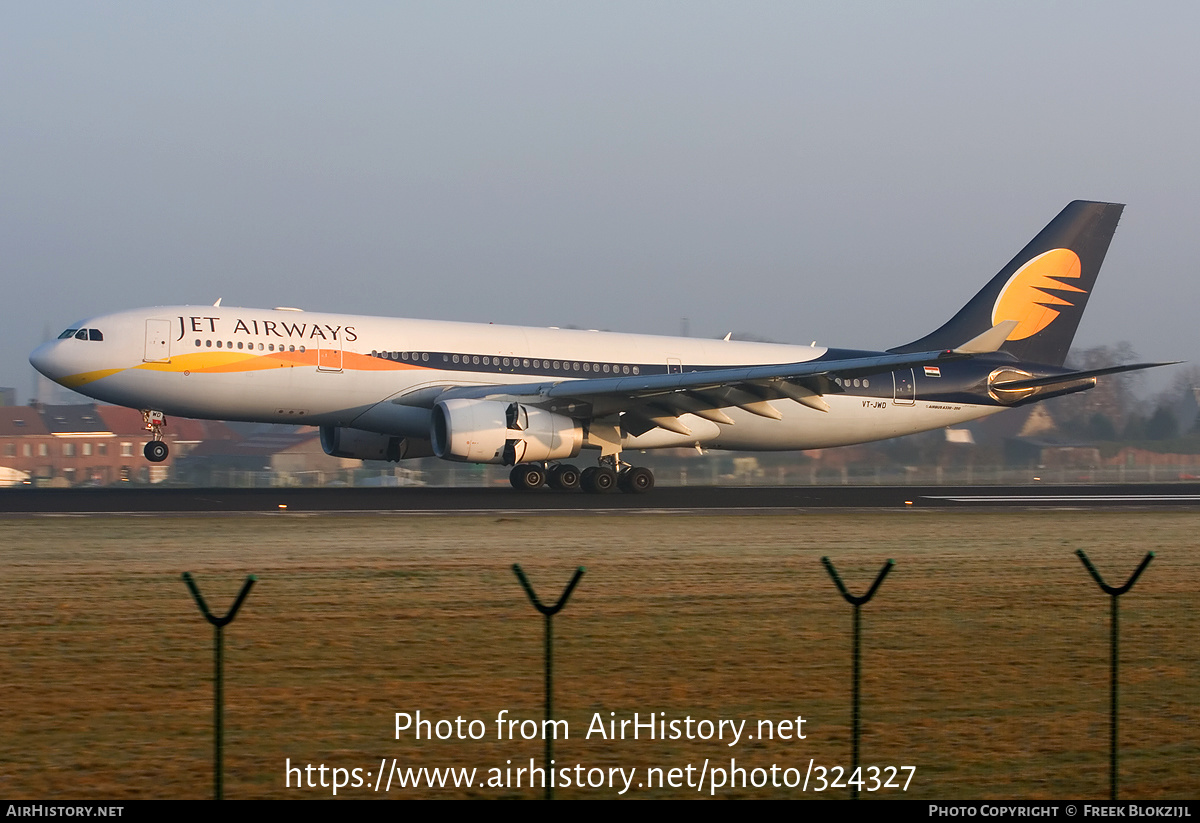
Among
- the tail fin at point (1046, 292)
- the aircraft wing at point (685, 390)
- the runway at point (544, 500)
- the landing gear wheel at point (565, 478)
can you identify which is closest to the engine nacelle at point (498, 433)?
the aircraft wing at point (685, 390)

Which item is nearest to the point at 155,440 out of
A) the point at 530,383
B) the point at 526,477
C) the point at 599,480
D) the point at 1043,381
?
the point at 526,477

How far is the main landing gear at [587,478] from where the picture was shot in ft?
104

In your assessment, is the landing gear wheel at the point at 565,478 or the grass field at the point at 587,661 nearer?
the grass field at the point at 587,661

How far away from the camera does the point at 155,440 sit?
2964 centimetres

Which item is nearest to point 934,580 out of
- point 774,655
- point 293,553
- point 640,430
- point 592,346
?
point 774,655

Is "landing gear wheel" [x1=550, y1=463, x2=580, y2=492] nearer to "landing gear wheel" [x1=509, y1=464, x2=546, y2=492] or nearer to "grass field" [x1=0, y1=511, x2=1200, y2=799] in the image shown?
"landing gear wheel" [x1=509, y1=464, x2=546, y2=492]

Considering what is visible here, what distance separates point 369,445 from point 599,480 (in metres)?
6.61

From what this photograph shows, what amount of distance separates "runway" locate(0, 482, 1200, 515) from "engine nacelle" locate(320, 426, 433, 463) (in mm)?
994

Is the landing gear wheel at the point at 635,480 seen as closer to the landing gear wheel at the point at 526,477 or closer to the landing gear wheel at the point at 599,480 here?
the landing gear wheel at the point at 599,480

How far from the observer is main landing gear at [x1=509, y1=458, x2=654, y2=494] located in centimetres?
3156

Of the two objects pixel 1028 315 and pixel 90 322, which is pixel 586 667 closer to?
pixel 90 322

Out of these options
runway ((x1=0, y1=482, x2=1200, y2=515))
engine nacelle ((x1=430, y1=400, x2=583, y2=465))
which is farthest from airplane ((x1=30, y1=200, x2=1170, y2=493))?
runway ((x1=0, y1=482, x2=1200, y2=515))

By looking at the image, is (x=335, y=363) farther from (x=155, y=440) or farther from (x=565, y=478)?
(x=565, y=478)

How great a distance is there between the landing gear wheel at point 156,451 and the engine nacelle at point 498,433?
6232 millimetres
